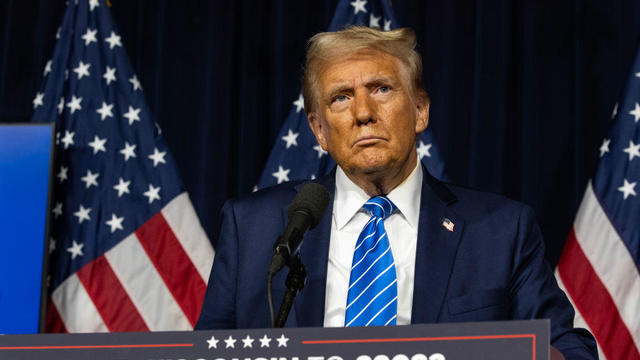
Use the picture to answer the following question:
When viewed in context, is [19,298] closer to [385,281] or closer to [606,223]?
[385,281]

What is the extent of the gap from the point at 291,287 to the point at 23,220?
2.03 meters

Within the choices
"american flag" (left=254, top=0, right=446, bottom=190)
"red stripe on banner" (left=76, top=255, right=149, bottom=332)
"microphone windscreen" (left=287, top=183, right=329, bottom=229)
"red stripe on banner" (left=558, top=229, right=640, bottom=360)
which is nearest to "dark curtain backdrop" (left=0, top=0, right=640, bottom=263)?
"american flag" (left=254, top=0, right=446, bottom=190)

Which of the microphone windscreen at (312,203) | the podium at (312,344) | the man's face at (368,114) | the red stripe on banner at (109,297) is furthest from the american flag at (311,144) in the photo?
the podium at (312,344)

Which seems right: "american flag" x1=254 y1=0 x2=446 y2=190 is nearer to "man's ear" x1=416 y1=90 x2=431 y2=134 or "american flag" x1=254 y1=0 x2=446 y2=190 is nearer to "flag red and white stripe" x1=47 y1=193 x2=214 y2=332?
"flag red and white stripe" x1=47 y1=193 x2=214 y2=332

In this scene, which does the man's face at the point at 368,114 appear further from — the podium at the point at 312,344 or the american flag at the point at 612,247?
the american flag at the point at 612,247

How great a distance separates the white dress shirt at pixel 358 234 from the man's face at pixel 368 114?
0.22 ft

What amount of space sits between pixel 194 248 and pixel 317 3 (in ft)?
4.11

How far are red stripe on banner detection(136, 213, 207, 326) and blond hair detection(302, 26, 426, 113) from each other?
1358mm

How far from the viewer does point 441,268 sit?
183 centimetres

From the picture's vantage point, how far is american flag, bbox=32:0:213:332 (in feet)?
10.5

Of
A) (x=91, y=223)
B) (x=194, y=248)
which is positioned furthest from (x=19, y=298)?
(x=194, y=248)

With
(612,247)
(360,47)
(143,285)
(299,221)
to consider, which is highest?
(360,47)

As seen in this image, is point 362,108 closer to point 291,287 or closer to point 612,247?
point 291,287

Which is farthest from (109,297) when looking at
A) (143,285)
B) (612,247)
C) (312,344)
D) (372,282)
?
(312,344)
